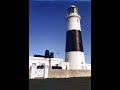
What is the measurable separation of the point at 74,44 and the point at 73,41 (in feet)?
1.20

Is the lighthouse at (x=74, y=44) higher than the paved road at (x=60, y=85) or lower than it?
higher

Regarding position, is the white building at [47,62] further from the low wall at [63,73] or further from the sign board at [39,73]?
the sign board at [39,73]

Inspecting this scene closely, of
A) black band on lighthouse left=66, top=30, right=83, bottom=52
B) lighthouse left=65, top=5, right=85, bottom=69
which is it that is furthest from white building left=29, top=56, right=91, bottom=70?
black band on lighthouse left=66, top=30, right=83, bottom=52

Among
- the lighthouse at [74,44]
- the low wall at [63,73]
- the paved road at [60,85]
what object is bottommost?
the paved road at [60,85]

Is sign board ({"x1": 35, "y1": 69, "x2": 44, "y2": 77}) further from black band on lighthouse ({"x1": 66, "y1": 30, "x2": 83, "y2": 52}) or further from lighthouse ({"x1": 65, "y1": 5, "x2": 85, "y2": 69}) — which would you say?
black band on lighthouse ({"x1": 66, "y1": 30, "x2": 83, "y2": 52})

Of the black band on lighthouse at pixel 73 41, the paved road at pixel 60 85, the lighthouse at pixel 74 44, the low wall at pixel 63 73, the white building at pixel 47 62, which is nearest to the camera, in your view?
the paved road at pixel 60 85

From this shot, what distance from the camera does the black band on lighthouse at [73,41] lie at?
26.2 meters

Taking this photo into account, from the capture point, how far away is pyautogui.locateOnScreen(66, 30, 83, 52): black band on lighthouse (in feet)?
86.1

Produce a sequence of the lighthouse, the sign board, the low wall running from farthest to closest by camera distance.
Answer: the lighthouse, the low wall, the sign board

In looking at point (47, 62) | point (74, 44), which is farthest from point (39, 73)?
point (74, 44)

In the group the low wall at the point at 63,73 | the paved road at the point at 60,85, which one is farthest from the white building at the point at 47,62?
the paved road at the point at 60,85
